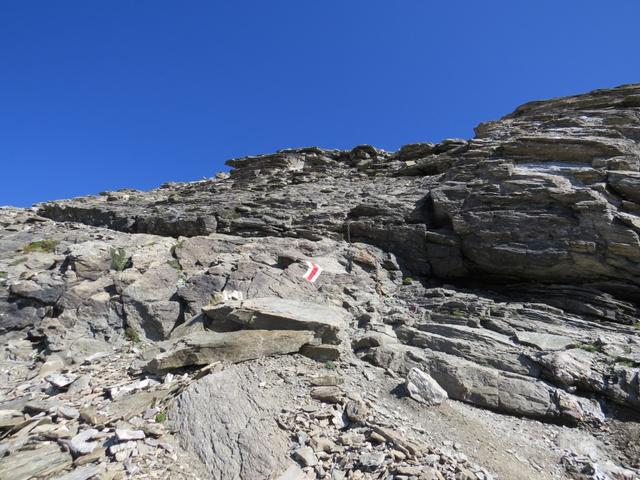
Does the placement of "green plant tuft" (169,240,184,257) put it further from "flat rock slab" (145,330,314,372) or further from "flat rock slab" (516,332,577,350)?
"flat rock slab" (516,332,577,350)

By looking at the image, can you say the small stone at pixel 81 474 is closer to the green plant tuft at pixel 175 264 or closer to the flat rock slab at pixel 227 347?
the flat rock slab at pixel 227 347

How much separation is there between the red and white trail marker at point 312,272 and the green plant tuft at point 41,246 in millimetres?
12002

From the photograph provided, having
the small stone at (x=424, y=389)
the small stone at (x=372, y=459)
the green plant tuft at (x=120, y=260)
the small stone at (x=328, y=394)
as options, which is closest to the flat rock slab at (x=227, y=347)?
the small stone at (x=328, y=394)

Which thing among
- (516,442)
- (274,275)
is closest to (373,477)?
(516,442)

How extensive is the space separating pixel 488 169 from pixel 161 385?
16477 millimetres

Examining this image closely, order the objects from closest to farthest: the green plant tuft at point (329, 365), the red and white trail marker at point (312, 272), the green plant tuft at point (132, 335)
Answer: the green plant tuft at point (329, 365), the green plant tuft at point (132, 335), the red and white trail marker at point (312, 272)

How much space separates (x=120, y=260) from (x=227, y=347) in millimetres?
7704

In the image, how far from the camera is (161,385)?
27.0 ft

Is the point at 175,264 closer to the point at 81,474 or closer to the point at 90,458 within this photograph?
the point at 90,458

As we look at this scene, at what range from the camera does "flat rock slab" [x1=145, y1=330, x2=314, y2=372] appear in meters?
8.77

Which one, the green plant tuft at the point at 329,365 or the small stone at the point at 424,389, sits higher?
the green plant tuft at the point at 329,365

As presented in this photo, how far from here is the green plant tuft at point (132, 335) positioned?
11.0 meters

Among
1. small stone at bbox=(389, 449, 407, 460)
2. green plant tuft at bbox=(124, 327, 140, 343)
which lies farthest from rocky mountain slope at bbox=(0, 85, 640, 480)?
green plant tuft at bbox=(124, 327, 140, 343)

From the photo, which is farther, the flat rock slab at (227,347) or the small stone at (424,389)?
the flat rock slab at (227,347)
